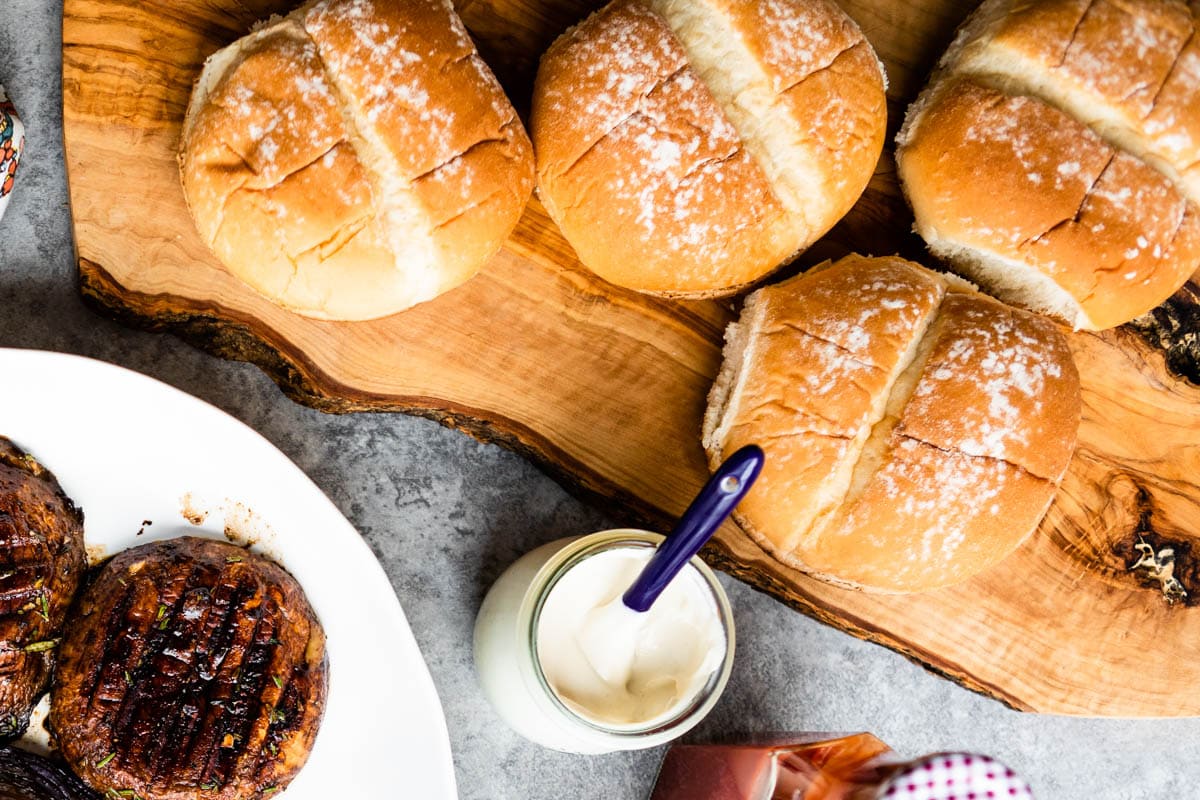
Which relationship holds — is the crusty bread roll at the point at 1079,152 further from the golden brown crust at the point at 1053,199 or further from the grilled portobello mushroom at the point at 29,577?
the grilled portobello mushroom at the point at 29,577

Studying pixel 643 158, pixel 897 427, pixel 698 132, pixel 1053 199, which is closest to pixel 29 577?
pixel 643 158

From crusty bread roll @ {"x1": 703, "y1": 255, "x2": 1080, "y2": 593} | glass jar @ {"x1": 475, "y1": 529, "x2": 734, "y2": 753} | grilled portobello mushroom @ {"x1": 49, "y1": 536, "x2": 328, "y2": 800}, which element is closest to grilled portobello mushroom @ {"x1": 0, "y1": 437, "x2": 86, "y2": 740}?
grilled portobello mushroom @ {"x1": 49, "y1": 536, "x2": 328, "y2": 800}

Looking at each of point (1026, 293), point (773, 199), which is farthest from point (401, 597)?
point (1026, 293)

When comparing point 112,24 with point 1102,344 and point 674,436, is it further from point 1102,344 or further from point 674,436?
point 1102,344

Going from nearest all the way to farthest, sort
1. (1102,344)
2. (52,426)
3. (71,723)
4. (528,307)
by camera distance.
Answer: (71,723)
(52,426)
(528,307)
(1102,344)

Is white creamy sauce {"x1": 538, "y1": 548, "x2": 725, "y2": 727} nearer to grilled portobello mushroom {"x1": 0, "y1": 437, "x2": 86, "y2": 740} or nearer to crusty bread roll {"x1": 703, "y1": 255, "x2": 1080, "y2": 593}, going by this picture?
crusty bread roll {"x1": 703, "y1": 255, "x2": 1080, "y2": 593}

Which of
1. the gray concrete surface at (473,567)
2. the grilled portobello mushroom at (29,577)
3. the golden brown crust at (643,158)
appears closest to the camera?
the grilled portobello mushroom at (29,577)

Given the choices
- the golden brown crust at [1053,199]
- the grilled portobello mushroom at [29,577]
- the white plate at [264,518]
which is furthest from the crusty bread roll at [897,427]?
Answer: the grilled portobello mushroom at [29,577]

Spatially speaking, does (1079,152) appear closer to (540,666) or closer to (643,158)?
(643,158)
